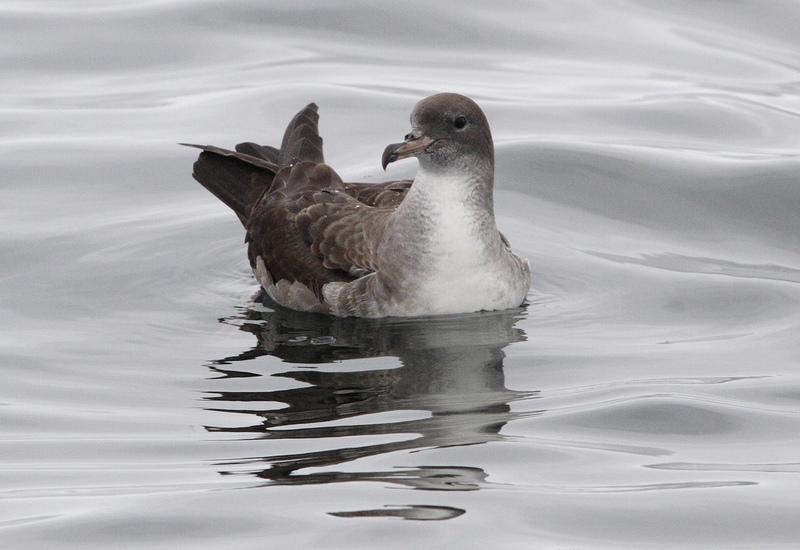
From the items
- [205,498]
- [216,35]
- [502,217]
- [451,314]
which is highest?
[216,35]

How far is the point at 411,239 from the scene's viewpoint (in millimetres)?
7234

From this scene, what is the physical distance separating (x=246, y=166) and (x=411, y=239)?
1.90 m

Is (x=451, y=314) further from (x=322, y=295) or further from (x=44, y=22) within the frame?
(x=44, y=22)

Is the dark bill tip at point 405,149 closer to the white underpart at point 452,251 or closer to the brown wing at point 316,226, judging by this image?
the white underpart at point 452,251

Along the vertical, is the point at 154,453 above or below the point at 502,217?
below

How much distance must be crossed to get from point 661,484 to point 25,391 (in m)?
3.14

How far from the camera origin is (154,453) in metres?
5.31

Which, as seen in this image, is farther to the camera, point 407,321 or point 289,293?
point 289,293

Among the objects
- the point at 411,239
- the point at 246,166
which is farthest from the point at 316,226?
the point at 246,166

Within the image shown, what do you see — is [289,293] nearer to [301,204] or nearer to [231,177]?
[301,204]

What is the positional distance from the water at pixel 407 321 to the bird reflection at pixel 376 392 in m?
0.02

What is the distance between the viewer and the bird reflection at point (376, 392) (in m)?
5.02

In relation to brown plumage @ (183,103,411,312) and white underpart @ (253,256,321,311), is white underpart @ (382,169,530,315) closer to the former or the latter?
brown plumage @ (183,103,411,312)

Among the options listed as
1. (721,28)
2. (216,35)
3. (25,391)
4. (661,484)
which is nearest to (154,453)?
(25,391)
